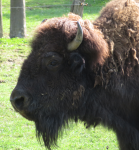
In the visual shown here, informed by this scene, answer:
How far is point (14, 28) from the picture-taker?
40.8 feet

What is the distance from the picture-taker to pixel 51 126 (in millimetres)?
3244

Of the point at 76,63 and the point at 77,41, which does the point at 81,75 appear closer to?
the point at 76,63

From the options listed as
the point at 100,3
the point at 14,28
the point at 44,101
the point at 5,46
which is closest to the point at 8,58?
the point at 5,46

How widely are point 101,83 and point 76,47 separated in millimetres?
552

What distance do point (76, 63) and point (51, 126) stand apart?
0.89 m

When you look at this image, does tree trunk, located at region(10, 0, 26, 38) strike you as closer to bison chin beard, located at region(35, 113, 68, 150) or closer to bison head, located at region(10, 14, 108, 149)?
bison head, located at region(10, 14, 108, 149)

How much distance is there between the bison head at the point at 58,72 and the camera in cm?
300

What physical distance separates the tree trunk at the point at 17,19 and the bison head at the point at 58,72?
31.3 feet

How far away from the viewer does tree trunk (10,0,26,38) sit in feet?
39.6

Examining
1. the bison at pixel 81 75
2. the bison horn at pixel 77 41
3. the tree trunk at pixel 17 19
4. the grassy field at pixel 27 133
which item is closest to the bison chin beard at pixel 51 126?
the bison at pixel 81 75

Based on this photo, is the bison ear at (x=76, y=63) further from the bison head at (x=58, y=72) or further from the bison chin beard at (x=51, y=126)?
the bison chin beard at (x=51, y=126)

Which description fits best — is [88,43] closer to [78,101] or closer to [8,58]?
[78,101]

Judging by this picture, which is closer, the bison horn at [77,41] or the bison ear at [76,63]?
the bison horn at [77,41]

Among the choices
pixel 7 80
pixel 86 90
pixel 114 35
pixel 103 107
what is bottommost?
pixel 7 80
